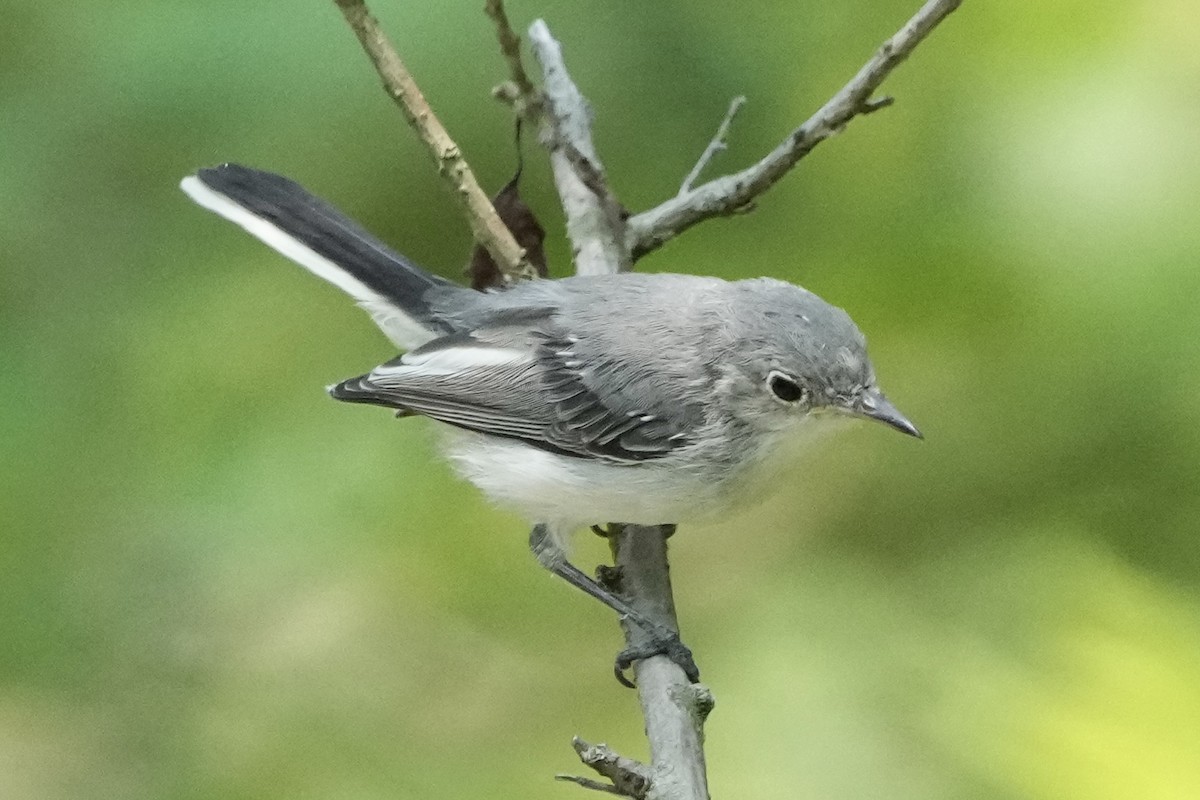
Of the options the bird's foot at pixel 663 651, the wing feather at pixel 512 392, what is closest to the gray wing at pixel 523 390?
the wing feather at pixel 512 392

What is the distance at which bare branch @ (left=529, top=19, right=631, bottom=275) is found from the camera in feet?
6.59

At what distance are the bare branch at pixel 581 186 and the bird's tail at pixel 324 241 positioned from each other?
0.29 metres

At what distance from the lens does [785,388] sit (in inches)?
58.6

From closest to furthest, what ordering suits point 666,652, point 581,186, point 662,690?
1. point 662,690
2. point 666,652
3. point 581,186

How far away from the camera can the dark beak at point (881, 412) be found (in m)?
1.42

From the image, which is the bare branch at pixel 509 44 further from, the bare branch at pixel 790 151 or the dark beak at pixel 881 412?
the dark beak at pixel 881 412

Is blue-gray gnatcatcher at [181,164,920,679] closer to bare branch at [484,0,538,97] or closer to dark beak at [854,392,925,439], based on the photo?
dark beak at [854,392,925,439]

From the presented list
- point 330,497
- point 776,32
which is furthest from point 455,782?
point 776,32

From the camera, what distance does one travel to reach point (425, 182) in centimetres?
256

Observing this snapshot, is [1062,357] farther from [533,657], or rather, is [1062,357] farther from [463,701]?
[463,701]

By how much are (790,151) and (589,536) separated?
89cm

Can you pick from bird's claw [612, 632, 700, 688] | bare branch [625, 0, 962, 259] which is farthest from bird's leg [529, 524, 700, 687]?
bare branch [625, 0, 962, 259]

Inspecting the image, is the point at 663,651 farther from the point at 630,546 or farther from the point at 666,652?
the point at 630,546

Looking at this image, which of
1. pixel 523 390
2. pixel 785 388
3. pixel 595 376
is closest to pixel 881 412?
pixel 785 388
